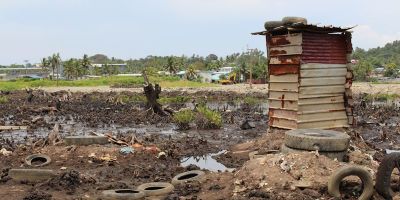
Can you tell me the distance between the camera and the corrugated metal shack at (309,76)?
15.4 meters

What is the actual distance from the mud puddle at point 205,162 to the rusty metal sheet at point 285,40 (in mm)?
4356

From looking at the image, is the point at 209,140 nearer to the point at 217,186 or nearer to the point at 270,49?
the point at 270,49

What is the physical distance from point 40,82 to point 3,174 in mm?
68273

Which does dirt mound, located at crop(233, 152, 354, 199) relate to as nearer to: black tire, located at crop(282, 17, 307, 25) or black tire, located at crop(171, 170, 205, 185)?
black tire, located at crop(171, 170, 205, 185)

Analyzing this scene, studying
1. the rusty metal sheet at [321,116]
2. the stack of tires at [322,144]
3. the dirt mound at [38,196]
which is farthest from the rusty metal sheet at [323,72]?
the dirt mound at [38,196]

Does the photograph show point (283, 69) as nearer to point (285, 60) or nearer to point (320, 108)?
point (285, 60)

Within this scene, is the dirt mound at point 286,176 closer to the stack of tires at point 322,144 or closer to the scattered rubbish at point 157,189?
the stack of tires at point 322,144

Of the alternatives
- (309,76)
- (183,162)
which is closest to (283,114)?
(309,76)

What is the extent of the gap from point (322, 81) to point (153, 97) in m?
14.2

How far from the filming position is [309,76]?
50.9 feet

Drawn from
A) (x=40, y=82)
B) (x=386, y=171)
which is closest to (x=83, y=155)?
(x=386, y=171)

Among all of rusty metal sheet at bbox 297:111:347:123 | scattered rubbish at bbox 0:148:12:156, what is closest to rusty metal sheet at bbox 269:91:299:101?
rusty metal sheet at bbox 297:111:347:123

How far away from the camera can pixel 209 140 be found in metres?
20.5

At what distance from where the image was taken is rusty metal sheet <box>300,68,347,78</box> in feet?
50.6
